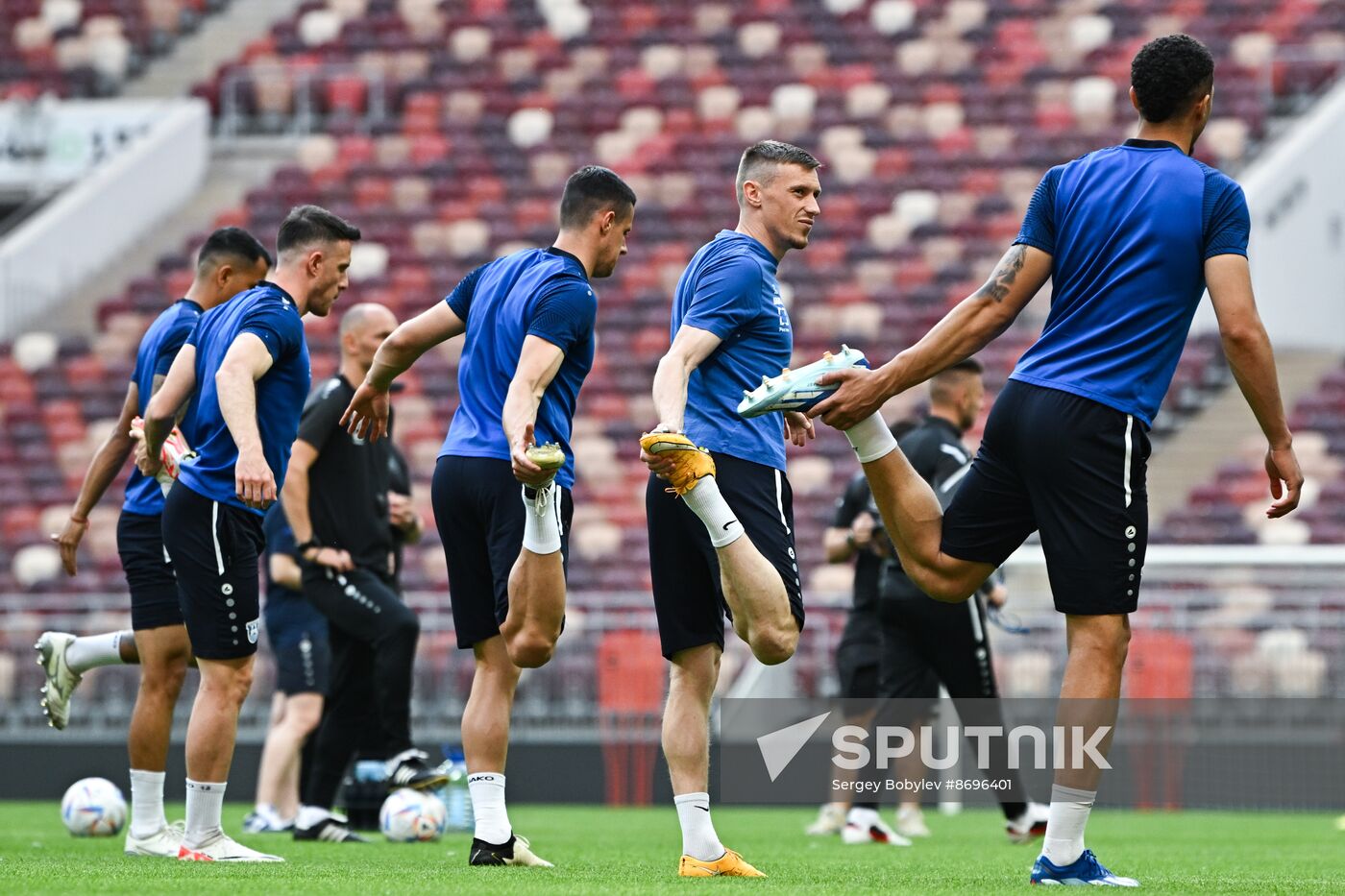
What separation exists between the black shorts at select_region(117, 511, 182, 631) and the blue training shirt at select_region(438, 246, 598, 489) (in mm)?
Answer: 1577

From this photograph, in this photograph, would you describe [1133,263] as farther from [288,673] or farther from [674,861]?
[288,673]

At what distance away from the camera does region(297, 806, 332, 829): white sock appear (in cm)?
890

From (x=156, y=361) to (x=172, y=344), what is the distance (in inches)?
5.2

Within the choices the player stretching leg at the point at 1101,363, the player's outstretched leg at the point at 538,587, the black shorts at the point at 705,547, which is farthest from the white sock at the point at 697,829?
the player stretching leg at the point at 1101,363

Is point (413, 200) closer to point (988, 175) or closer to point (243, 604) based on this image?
point (988, 175)

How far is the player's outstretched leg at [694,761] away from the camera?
238 inches

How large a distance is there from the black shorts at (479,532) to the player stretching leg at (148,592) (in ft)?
4.77

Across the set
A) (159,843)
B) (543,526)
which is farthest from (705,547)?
(159,843)

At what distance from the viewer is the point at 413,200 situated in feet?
73.8

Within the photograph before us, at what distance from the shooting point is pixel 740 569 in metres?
5.83

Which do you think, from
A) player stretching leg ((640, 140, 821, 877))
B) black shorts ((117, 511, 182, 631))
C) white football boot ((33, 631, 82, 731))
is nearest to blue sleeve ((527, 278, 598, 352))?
player stretching leg ((640, 140, 821, 877))

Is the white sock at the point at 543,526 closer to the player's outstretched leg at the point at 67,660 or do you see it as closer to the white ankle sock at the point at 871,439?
the white ankle sock at the point at 871,439

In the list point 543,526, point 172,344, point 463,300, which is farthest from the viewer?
point 172,344

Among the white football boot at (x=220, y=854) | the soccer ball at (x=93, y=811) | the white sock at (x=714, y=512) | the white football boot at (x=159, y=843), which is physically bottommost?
the soccer ball at (x=93, y=811)
